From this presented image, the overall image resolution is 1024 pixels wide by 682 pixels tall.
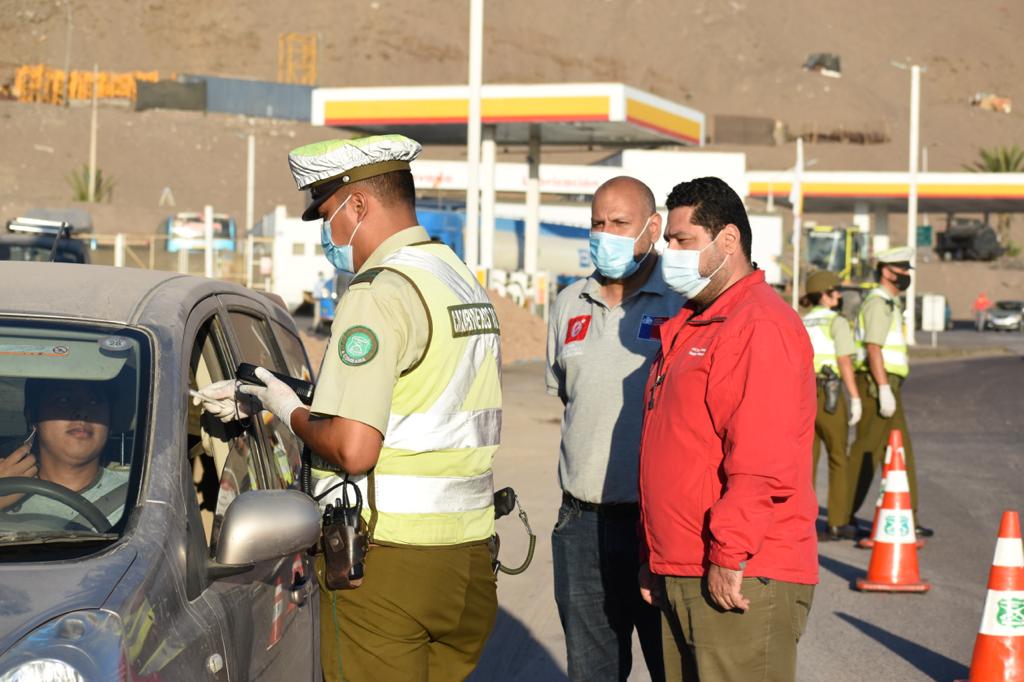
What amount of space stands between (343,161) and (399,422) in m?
0.69

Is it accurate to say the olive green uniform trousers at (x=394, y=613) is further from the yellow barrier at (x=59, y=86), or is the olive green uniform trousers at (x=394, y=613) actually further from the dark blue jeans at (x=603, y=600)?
Answer: the yellow barrier at (x=59, y=86)

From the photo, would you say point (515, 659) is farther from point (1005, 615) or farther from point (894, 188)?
point (894, 188)

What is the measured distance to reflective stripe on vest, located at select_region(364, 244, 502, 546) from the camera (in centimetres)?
402

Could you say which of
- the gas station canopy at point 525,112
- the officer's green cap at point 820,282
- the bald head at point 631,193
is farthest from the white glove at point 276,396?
the gas station canopy at point 525,112

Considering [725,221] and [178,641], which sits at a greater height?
[725,221]

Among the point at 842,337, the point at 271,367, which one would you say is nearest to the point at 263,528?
the point at 271,367

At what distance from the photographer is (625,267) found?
18.2ft

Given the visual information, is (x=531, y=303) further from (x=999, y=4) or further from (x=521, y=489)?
Answer: (x=999, y=4)

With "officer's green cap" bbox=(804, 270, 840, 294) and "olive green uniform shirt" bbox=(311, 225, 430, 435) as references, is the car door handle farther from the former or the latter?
"officer's green cap" bbox=(804, 270, 840, 294)

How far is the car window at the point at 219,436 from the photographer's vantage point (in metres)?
4.62

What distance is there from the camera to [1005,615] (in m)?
6.69

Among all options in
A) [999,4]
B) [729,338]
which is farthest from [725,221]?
[999,4]

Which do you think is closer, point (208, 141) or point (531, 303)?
point (531, 303)

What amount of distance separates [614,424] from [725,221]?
1.04 m
